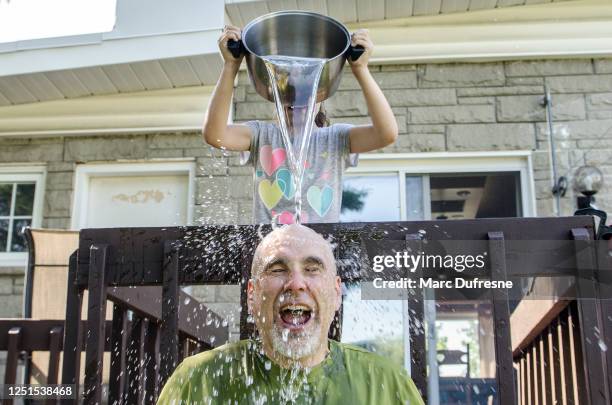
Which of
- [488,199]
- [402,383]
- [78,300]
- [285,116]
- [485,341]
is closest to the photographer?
[402,383]

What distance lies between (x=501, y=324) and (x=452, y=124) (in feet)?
9.25

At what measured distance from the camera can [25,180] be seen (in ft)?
16.1

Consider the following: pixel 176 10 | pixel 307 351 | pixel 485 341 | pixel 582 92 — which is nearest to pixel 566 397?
pixel 307 351

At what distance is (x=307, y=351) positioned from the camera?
1795 millimetres

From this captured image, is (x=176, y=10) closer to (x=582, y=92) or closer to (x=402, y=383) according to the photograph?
(x=582, y=92)

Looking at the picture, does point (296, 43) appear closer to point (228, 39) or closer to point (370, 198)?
point (228, 39)

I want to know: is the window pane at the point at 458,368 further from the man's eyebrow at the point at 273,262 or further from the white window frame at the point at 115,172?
the white window frame at the point at 115,172

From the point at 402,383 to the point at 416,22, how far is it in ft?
10.8

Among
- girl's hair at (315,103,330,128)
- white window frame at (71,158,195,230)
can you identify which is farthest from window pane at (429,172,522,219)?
girl's hair at (315,103,330,128)

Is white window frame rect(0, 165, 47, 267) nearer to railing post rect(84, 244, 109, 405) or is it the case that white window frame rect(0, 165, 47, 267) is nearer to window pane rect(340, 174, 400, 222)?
window pane rect(340, 174, 400, 222)

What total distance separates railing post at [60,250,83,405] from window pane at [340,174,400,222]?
8.71 ft

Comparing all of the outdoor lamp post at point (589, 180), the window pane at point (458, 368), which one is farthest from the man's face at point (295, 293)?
the outdoor lamp post at point (589, 180)

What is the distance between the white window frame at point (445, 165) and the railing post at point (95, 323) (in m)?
2.69

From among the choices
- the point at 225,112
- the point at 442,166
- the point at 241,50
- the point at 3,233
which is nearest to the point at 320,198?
the point at 225,112
